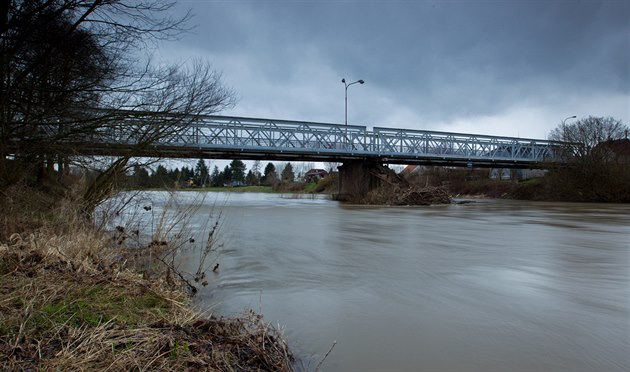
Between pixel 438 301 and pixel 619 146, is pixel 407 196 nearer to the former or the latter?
pixel 619 146

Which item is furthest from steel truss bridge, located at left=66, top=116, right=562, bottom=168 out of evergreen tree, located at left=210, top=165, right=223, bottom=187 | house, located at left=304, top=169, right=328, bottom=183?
house, located at left=304, top=169, right=328, bottom=183

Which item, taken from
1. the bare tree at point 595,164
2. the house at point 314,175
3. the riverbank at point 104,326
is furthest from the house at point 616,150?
the house at point 314,175

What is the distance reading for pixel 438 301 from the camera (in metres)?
5.48

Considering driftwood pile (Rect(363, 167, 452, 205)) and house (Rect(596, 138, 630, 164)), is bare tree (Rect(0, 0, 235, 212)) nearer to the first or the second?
driftwood pile (Rect(363, 167, 452, 205))

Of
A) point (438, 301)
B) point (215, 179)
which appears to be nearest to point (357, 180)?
point (215, 179)

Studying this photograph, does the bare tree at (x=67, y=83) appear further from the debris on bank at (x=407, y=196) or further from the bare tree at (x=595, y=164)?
the bare tree at (x=595, y=164)

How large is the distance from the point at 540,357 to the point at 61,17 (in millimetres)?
9164

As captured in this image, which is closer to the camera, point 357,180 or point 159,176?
point 159,176

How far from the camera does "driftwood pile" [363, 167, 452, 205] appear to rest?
111 feet

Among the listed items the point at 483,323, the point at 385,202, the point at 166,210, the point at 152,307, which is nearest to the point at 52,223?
the point at 166,210

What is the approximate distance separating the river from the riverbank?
Result: 0.69 m

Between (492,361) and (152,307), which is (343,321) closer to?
(492,361)

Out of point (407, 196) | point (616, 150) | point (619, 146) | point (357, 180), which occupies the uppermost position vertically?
point (619, 146)

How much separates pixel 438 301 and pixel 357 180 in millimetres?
35839
